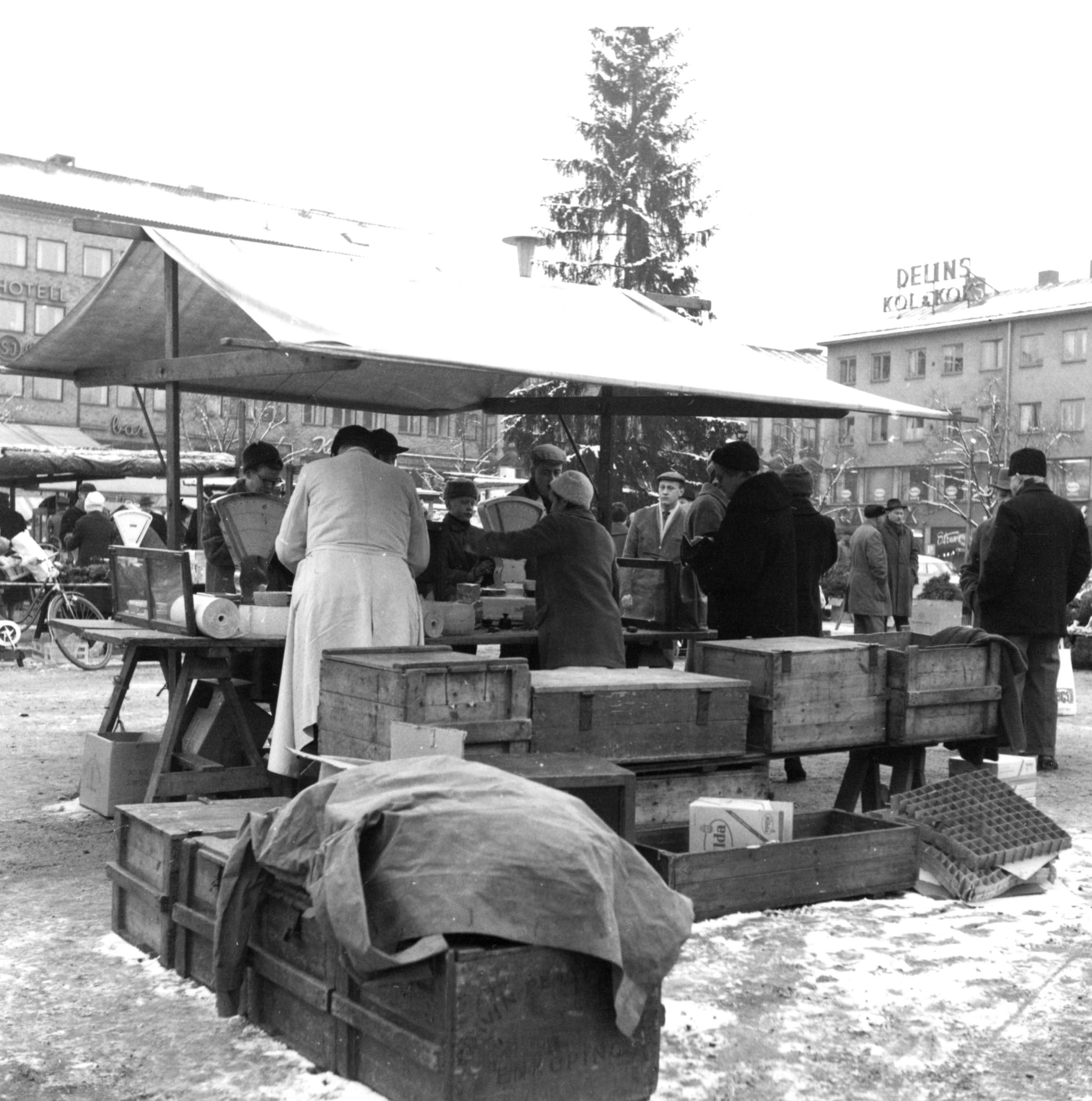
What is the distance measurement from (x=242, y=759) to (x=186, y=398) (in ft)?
142

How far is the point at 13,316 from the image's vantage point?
4988 centimetres

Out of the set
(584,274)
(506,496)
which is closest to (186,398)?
(584,274)

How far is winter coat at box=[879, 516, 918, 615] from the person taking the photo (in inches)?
560

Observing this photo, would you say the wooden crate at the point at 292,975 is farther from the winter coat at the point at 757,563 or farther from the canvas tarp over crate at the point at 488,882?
the winter coat at the point at 757,563

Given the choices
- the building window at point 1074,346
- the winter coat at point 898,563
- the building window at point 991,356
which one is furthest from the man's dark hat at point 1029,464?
the building window at point 991,356

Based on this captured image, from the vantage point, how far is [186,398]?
1914 inches

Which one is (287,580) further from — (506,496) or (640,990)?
(640,990)

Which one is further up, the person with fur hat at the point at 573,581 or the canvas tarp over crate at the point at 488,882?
the person with fur hat at the point at 573,581

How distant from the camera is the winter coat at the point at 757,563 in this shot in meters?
7.65

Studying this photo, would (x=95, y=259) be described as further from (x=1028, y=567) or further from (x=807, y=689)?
(x=807, y=689)

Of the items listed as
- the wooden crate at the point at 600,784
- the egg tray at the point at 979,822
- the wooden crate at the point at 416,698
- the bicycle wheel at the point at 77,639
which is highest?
the wooden crate at the point at 416,698

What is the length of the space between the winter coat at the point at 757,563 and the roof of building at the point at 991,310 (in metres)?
49.2

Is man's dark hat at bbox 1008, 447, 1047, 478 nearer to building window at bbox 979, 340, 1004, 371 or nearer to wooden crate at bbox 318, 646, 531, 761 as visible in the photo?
wooden crate at bbox 318, 646, 531, 761

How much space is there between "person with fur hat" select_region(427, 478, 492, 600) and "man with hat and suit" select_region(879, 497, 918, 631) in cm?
664
